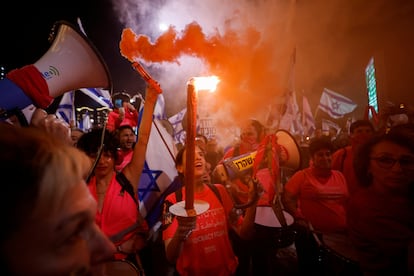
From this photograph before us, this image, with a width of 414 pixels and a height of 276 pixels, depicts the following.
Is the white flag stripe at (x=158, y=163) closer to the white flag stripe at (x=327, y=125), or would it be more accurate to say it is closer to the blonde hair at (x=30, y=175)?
the blonde hair at (x=30, y=175)

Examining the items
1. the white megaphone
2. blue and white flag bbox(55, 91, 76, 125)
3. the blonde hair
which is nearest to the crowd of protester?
the blonde hair

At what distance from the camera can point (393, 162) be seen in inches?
112

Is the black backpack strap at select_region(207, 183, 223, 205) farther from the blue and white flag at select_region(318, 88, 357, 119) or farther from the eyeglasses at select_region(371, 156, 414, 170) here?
the blue and white flag at select_region(318, 88, 357, 119)

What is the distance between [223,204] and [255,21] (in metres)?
4.40

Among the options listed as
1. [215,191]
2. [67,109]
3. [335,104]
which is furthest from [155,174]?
[335,104]

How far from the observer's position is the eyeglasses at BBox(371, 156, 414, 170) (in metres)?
2.78

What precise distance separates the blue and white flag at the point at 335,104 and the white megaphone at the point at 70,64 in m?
10.2

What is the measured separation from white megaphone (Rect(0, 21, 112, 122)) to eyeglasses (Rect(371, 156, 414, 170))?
347 centimetres

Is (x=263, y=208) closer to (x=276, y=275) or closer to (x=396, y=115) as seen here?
(x=276, y=275)

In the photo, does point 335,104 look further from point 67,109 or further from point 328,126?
point 67,109

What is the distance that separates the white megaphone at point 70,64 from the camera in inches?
99.9

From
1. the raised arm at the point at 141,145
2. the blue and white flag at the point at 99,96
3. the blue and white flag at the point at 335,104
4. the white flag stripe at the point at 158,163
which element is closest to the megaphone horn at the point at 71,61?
the raised arm at the point at 141,145

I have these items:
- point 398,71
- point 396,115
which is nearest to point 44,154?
point 396,115

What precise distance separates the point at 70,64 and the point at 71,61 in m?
0.04
